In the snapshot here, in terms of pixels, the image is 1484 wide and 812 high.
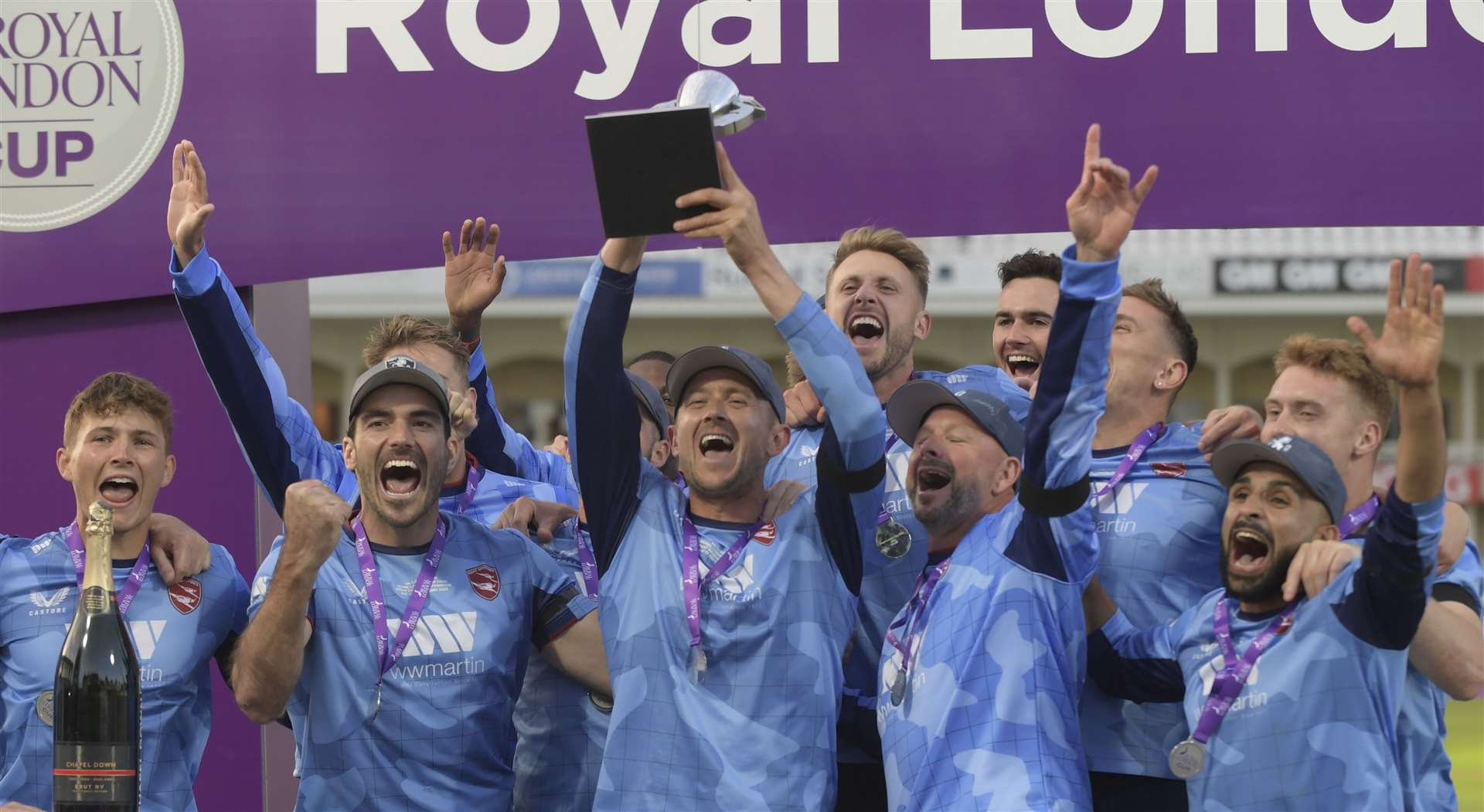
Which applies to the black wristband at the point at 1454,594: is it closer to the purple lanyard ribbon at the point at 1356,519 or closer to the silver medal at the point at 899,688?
the purple lanyard ribbon at the point at 1356,519

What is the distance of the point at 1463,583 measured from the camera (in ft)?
13.8

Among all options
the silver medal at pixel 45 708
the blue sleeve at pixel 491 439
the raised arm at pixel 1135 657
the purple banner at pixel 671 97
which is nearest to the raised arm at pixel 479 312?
the blue sleeve at pixel 491 439

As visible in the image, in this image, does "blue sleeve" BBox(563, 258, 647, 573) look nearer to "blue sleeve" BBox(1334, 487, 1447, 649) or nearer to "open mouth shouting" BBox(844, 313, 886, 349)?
"open mouth shouting" BBox(844, 313, 886, 349)

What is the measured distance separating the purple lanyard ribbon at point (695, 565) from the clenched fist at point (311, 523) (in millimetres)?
828

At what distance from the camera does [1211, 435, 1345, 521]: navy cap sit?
4074mm

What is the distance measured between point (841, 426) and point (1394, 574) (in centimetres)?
126

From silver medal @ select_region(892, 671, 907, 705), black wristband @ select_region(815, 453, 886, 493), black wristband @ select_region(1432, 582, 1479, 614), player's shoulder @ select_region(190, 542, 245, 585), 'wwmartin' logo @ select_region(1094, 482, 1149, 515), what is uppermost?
black wristband @ select_region(815, 453, 886, 493)

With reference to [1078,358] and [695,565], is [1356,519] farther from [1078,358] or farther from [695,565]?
[695,565]

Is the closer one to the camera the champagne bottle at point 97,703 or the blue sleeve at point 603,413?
the champagne bottle at point 97,703

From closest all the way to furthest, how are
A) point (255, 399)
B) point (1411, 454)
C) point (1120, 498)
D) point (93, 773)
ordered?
point (93, 773)
point (1411, 454)
point (1120, 498)
point (255, 399)

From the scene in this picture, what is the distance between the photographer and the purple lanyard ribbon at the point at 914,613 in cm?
416

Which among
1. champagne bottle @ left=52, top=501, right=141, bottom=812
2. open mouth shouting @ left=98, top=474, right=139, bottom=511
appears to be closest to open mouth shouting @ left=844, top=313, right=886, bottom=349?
open mouth shouting @ left=98, top=474, right=139, bottom=511

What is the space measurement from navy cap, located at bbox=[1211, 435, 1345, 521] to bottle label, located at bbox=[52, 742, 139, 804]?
256cm

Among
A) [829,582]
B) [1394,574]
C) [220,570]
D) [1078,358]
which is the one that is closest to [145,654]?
[220,570]
